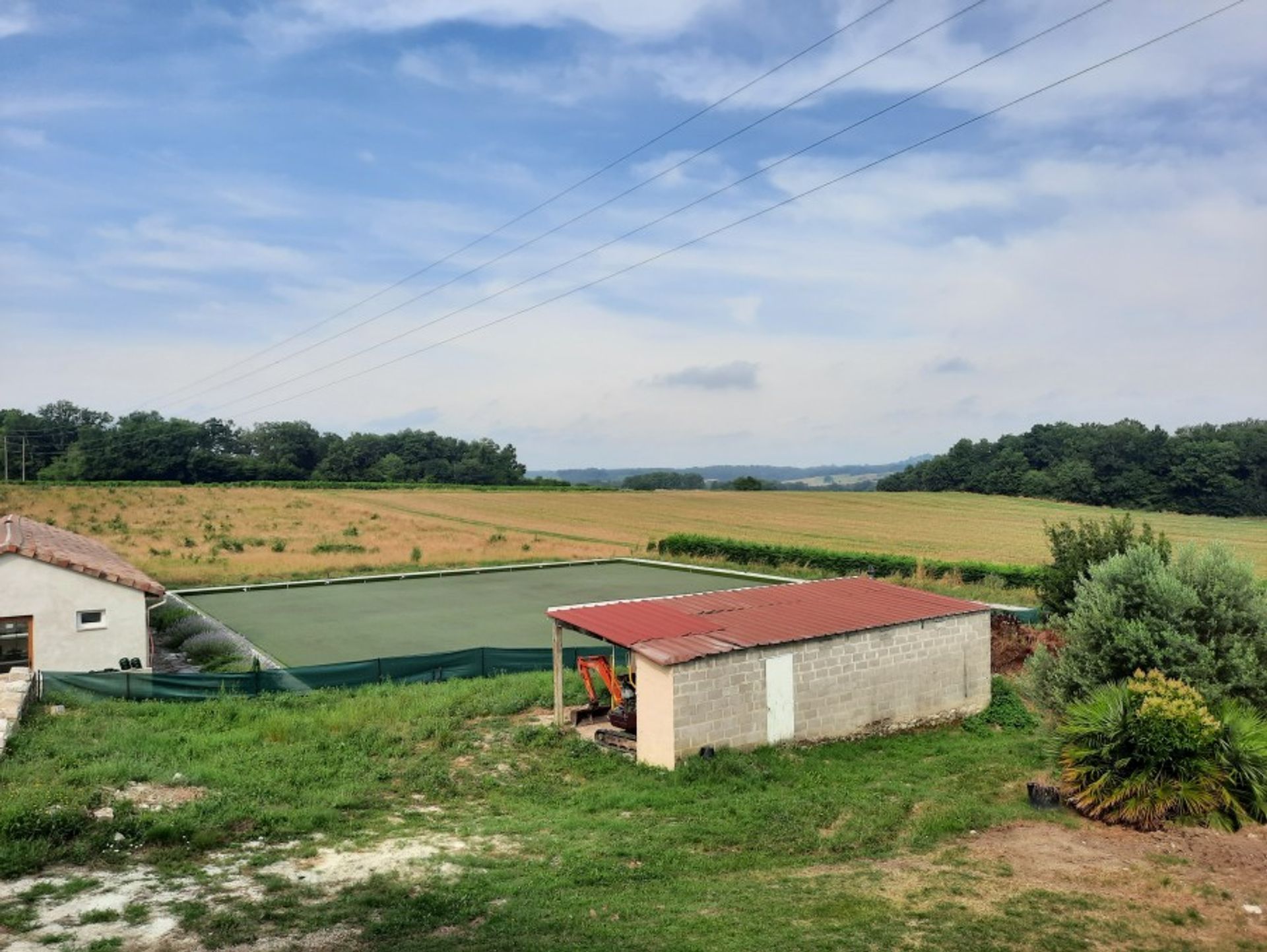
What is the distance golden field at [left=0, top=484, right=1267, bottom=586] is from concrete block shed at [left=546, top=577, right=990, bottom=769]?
1150 inches

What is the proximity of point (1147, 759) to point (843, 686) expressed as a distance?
21.0ft

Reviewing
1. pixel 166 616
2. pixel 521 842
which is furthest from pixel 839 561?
pixel 521 842

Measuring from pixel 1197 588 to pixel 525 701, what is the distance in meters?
12.7

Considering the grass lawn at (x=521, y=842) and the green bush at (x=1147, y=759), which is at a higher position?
the green bush at (x=1147, y=759)

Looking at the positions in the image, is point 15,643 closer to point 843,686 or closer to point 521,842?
point 521,842

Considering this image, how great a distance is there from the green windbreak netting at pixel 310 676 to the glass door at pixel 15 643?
10.1 ft

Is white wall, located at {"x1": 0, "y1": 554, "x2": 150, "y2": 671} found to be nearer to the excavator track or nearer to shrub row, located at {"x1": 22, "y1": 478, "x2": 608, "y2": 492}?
the excavator track

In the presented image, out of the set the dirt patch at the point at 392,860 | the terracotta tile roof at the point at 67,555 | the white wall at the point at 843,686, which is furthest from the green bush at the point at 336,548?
the dirt patch at the point at 392,860

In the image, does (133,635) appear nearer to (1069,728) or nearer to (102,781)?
(102,781)

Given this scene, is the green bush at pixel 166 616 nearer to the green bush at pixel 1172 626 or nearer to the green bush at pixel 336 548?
the green bush at pixel 336 548

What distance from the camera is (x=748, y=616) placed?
18156mm

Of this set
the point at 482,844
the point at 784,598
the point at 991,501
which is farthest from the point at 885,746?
the point at 991,501

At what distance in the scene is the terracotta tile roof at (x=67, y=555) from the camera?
21.8 m

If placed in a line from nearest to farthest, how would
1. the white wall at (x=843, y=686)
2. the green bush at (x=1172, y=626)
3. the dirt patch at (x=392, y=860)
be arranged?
the dirt patch at (x=392, y=860), the green bush at (x=1172, y=626), the white wall at (x=843, y=686)
